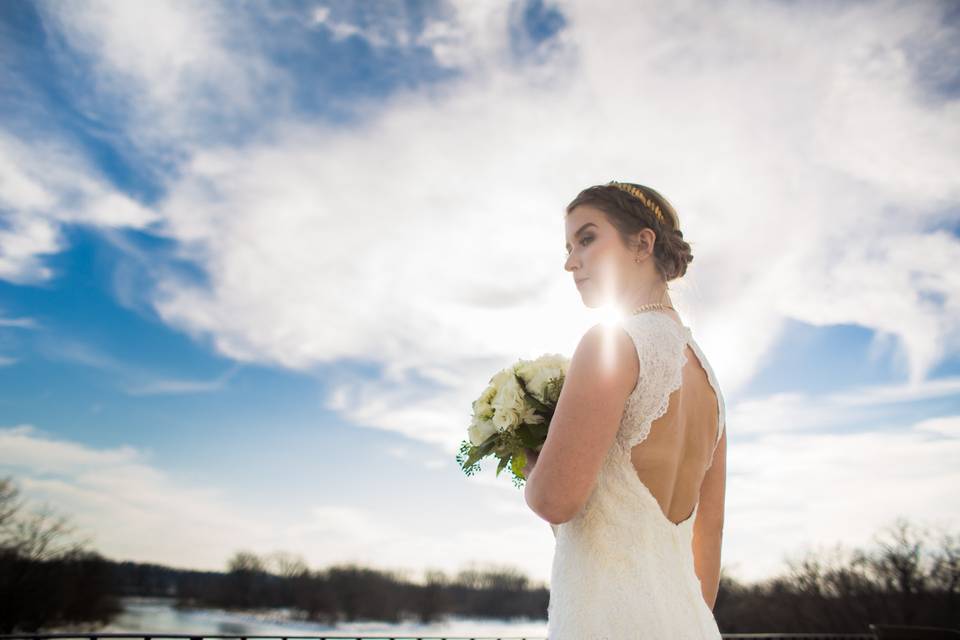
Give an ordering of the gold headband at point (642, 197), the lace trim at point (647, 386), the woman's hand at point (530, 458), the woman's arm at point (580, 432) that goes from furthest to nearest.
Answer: the gold headband at point (642, 197), the woman's hand at point (530, 458), the lace trim at point (647, 386), the woman's arm at point (580, 432)

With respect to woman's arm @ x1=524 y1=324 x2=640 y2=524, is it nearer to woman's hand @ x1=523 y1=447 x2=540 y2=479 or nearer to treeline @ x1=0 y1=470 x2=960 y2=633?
A: woman's hand @ x1=523 y1=447 x2=540 y2=479

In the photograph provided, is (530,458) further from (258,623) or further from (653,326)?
(258,623)

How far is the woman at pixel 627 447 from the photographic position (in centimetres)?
119

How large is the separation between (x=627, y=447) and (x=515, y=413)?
29cm

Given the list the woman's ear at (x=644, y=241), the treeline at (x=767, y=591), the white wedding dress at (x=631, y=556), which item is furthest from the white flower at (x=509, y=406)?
the treeline at (x=767, y=591)

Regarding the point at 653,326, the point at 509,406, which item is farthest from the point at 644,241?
the point at 509,406

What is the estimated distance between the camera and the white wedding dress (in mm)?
1225

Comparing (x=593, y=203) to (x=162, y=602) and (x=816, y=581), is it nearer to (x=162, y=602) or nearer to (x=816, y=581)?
(x=816, y=581)

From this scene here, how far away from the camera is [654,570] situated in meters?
1.27

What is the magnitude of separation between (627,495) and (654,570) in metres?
0.15

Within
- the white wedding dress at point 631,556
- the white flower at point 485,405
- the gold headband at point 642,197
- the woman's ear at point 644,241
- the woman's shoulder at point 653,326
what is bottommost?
the white wedding dress at point 631,556

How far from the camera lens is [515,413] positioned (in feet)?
4.88

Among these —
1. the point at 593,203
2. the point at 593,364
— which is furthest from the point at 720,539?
the point at 593,203

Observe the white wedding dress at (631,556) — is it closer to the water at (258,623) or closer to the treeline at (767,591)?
the treeline at (767,591)
